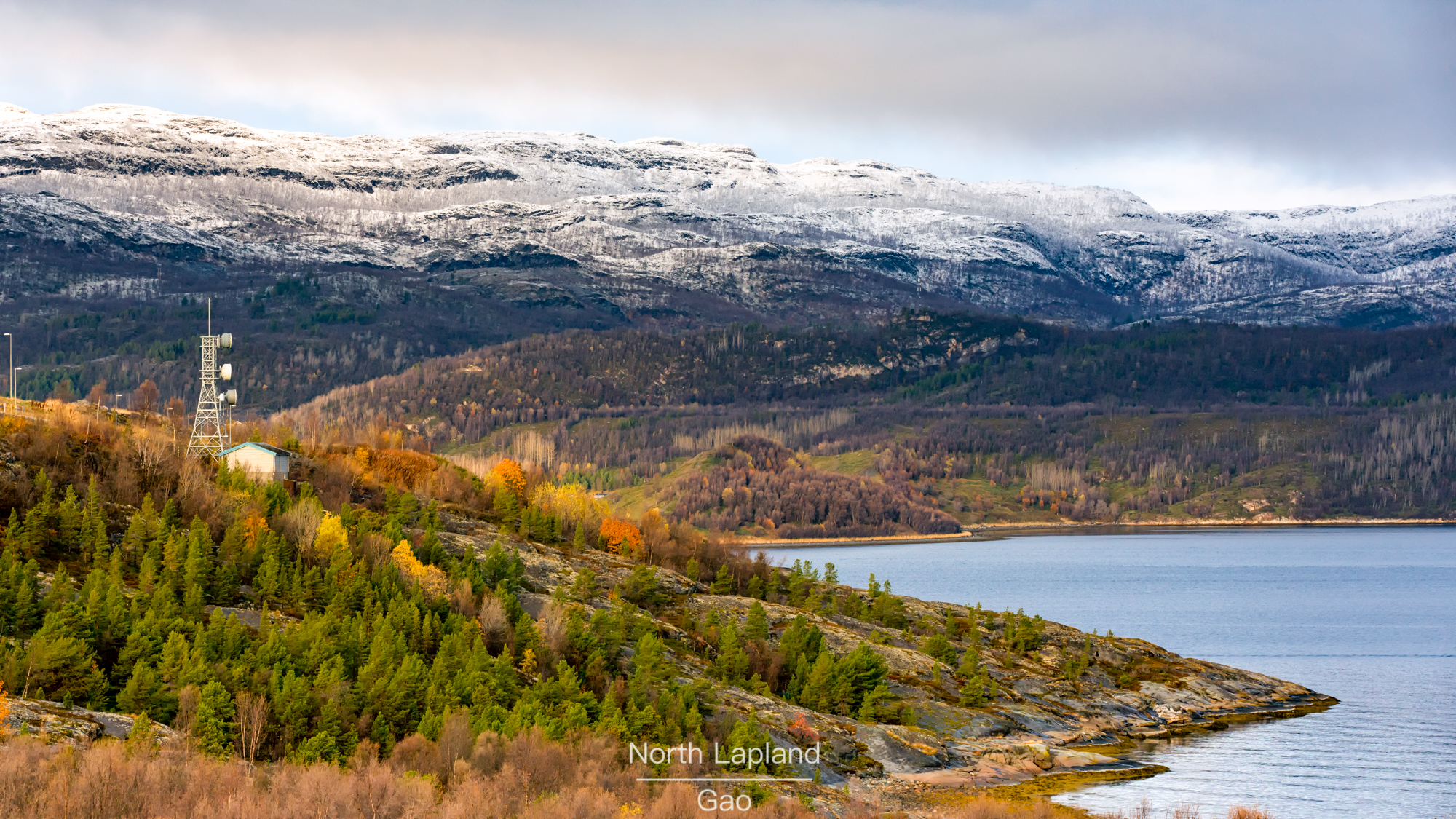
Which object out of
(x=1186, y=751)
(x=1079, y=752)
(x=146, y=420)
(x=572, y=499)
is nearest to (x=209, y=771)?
(x=1079, y=752)

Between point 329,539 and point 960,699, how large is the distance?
1439 inches

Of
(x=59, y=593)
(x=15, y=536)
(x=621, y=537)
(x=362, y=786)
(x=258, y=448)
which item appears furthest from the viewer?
(x=621, y=537)

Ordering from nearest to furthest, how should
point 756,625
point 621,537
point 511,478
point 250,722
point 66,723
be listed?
1. point 66,723
2. point 250,722
3. point 756,625
4. point 621,537
5. point 511,478

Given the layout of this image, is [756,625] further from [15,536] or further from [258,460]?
[15,536]

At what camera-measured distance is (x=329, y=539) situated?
78.2 m

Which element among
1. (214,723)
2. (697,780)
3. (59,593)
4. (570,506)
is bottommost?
(697,780)

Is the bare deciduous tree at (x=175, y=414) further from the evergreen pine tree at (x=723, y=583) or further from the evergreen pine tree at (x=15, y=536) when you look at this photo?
the evergreen pine tree at (x=723, y=583)

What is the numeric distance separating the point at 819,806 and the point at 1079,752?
24.9m

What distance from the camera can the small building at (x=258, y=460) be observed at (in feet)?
303

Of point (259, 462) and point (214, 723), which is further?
point (259, 462)

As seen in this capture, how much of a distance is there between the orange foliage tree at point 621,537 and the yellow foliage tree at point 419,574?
2999 cm

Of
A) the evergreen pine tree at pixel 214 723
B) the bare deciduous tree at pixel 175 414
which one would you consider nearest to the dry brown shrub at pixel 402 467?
the bare deciduous tree at pixel 175 414

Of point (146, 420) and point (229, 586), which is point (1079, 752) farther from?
point (146, 420)

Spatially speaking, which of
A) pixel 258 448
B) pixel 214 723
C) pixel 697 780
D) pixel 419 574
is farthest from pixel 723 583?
pixel 214 723
